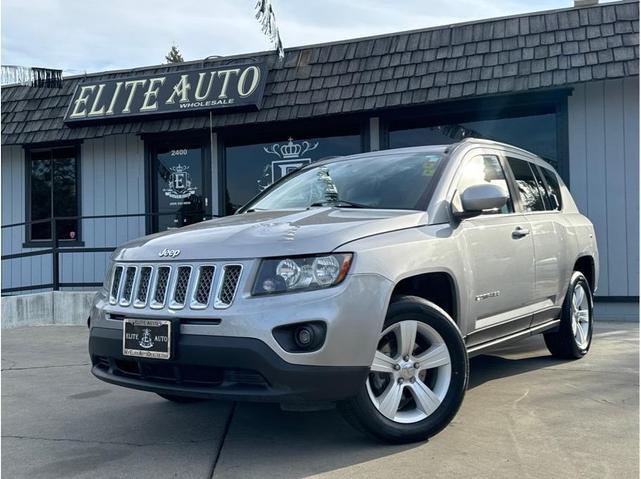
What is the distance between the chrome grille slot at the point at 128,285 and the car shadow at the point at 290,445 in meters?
1.00

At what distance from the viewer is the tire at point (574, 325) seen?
5.45 m

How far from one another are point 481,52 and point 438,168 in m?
4.77

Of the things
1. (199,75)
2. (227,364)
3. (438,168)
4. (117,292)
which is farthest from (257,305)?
(199,75)

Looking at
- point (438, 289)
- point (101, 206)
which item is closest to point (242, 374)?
point (438, 289)

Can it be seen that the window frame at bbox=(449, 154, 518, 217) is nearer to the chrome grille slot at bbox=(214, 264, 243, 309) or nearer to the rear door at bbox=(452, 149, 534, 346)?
the rear door at bbox=(452, 149, 534, 346)

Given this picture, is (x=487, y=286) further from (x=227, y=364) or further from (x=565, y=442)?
(x=227, y=364)

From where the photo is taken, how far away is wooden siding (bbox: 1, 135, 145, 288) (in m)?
10.8

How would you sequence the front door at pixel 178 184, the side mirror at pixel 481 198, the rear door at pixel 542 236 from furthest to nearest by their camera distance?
1. the front door at pixel 178 184
2. the rear door at pixel 542 236
3. the side mirror at pixel 481 198

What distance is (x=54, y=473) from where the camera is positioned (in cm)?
329

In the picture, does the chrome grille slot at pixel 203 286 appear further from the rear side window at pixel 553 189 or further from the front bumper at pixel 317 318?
the rear side window at pixel 553 189

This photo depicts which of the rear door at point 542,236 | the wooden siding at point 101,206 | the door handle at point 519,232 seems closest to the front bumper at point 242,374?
the door handle at point 519,232

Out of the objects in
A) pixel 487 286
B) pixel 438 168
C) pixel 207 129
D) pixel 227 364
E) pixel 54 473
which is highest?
pixel 207 129

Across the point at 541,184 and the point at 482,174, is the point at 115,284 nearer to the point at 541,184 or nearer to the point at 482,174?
the point at 482,174

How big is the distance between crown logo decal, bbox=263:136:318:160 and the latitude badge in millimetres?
1491
